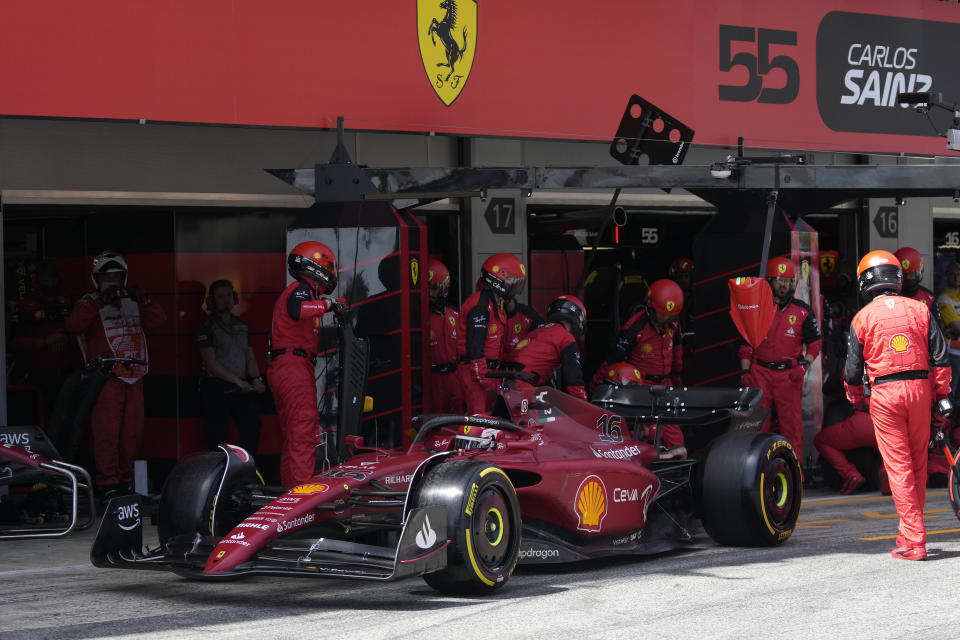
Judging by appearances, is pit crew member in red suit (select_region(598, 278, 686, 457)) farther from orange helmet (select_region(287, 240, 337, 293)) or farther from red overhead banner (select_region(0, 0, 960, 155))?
orange helmet (select_region(287, 240, 337, 293))

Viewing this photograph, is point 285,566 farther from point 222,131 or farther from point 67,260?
point 67,260

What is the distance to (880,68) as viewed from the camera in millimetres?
15453

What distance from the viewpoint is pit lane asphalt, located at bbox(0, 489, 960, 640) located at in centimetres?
649

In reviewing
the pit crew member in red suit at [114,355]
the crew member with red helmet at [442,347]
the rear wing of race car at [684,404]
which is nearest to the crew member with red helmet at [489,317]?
the crew member with red helmet at [442,347]

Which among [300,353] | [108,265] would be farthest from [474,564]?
[108,265]

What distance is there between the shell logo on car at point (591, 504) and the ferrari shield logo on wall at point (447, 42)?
4993 millimetres

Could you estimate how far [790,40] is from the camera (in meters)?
14.7

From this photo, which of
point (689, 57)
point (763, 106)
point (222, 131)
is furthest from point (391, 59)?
point (763, 106)

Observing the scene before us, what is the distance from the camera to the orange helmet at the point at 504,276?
11.8 metres

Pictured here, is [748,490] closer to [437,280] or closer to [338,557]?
[338,557]

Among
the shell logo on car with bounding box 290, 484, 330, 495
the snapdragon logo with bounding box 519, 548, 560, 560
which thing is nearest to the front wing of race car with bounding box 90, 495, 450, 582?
the shell logo on car with bounding box 290, 484, 330, 495

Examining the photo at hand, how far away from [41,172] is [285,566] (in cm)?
559

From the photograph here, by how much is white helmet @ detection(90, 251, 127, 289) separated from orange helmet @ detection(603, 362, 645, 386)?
430 centimetres

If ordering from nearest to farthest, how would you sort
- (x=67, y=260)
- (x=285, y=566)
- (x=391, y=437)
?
(x=285, y=566) < (x=391, y=437) < (x=67, y=260)
